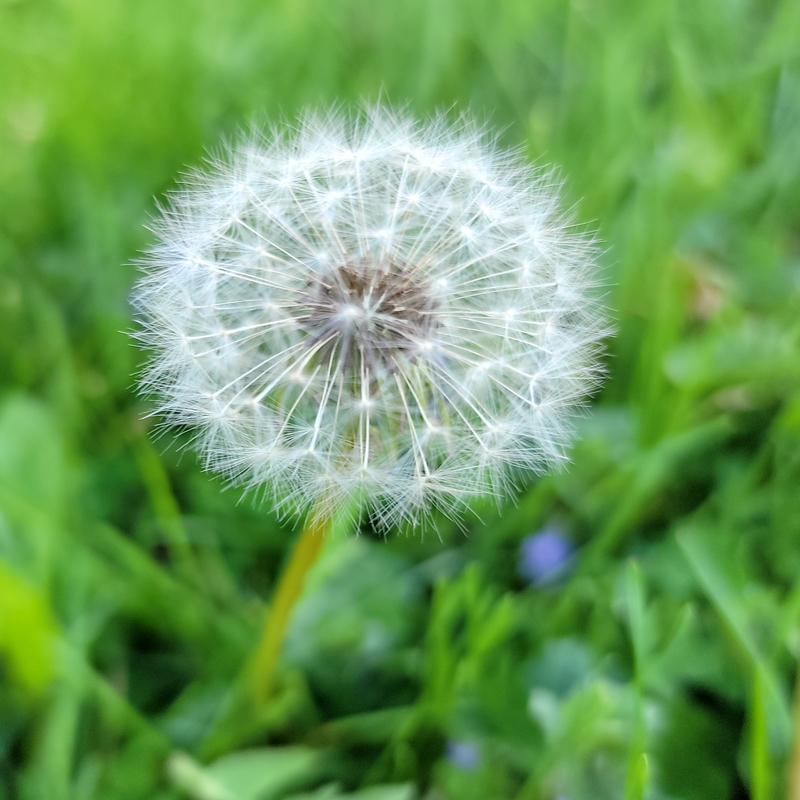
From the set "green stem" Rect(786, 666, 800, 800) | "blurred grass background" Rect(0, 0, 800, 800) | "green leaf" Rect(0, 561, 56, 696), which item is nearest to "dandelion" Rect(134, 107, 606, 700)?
"blurred grass background" Rect(0, 0, 800, 800)

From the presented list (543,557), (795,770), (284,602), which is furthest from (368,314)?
(795,770)

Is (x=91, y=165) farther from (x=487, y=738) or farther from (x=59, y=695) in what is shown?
(x=487, y=738)

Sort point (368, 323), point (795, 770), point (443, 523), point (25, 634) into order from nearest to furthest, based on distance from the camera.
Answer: point (368, 323) < point (795, 770) < point (25, 634) < point (443, 523)

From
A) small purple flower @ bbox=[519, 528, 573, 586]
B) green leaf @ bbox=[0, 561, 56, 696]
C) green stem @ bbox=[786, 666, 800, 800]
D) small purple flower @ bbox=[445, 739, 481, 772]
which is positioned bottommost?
green stem @ bbox=[786, 666, 800, 800]

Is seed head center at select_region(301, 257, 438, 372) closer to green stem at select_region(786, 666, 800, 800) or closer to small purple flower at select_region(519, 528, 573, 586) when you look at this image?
small purple flower at select_region(519, 528, 573, 586)

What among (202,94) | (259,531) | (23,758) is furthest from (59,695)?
(202,94)

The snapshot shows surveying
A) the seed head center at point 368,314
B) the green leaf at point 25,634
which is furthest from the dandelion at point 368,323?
the green leaf at point 25,634

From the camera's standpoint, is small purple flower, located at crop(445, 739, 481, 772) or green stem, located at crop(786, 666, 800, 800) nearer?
green stem, located at crop(786, 666, 800, 800)

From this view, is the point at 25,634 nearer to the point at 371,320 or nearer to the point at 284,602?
the point at 284,602

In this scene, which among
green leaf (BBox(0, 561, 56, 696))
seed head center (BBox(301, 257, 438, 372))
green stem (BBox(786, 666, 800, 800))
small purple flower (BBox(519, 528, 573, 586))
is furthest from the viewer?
small purple flower (BBox(519, 528, 573, 586))
